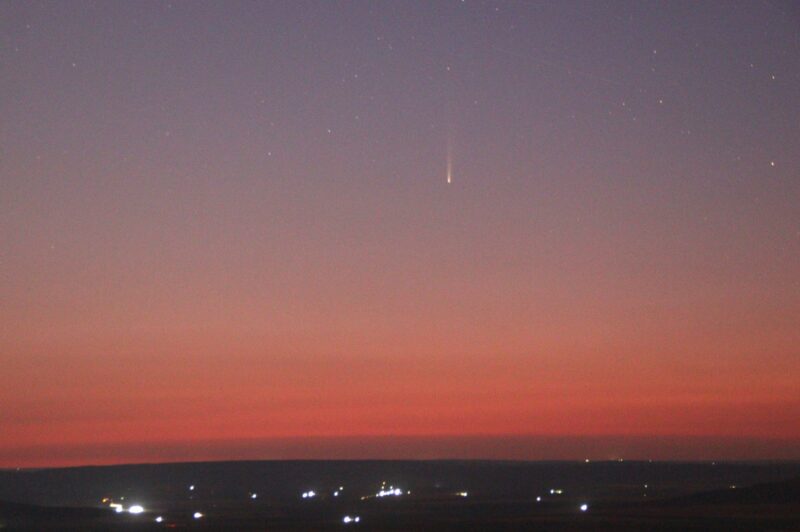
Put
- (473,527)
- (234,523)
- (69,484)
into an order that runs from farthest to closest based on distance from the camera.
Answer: (69,484) → (234,523) → (473,527)

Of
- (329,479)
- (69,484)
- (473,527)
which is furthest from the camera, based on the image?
(329,479)

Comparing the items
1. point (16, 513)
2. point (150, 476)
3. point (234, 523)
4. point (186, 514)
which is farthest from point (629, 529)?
point (150, 476)

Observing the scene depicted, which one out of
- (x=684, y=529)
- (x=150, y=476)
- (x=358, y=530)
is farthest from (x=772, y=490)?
(x=150, y=476)

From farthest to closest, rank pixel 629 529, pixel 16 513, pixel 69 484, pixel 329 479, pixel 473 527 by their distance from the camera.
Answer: pixel 329 479
pixel 69 484
pixel 16 513
pixel 473 527
pixel 629 529

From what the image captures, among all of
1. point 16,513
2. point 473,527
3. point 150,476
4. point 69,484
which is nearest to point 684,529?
point 473,527

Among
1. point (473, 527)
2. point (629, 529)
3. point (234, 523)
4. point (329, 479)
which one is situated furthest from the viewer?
point (329, 479)

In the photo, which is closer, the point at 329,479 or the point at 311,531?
the point at 311,531

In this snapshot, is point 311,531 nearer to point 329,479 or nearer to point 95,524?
point 95,524

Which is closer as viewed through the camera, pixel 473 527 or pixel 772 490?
pixel 473 527

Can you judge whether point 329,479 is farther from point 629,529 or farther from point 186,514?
point 629,529
